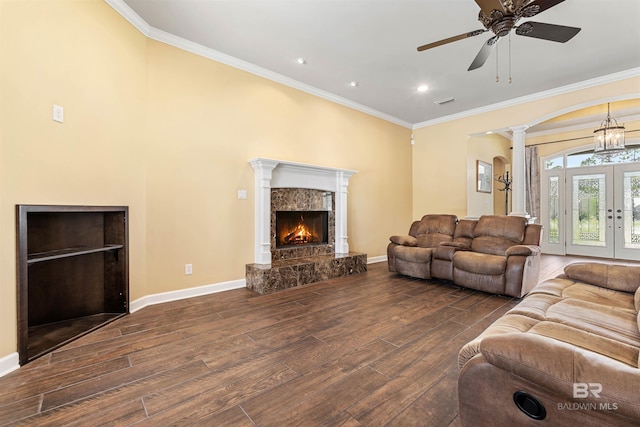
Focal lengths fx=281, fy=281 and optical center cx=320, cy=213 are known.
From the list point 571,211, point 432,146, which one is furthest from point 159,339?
point 571,211

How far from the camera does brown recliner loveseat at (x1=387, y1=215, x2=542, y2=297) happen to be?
3357 mm

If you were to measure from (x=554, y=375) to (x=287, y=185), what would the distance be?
3.70 m

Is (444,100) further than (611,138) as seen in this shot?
Yes

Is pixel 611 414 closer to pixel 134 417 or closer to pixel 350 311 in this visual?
pixel 134 417

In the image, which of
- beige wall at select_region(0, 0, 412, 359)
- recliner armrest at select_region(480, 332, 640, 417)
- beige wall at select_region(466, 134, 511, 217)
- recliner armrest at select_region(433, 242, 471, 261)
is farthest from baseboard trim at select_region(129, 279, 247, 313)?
beige wall at select_region(466, 134, 511, 217)

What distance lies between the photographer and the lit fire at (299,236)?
4.56m

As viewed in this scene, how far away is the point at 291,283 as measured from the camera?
3770 millimetres

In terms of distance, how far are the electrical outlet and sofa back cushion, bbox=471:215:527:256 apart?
486 centimetres

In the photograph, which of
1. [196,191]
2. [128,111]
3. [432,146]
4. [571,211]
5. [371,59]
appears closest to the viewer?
[128,111]

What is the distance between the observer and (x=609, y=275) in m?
2.21

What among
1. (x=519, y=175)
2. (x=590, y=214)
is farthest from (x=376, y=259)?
(x=590, y=214)

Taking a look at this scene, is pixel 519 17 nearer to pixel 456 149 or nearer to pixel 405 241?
pixel 405 241

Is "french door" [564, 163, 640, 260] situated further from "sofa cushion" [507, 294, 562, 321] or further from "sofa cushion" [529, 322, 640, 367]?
"sofa cushion" [529, 322, 640, 367]

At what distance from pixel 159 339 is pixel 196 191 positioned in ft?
5.73
